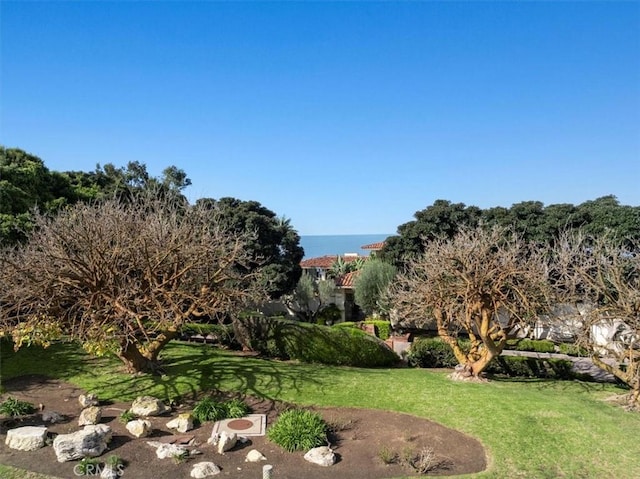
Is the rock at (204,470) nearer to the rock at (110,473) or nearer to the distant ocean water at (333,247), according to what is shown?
the rock at (110,473)

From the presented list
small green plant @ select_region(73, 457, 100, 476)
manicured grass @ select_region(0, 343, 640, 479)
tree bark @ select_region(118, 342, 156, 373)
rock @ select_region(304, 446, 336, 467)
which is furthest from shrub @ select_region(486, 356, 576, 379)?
small green plant @ select_region(73, 457, 100, 476)

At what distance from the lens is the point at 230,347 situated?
59.8 ft

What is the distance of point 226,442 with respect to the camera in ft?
25.2

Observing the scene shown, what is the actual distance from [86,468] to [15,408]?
3.70m

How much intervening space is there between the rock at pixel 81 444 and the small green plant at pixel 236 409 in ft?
8.41

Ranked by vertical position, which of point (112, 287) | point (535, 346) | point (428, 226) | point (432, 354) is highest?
point (428, 226)

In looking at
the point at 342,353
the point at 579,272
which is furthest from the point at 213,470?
the point at 579,272

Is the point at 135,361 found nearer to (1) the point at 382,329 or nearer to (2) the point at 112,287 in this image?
(2) the point at 112,287

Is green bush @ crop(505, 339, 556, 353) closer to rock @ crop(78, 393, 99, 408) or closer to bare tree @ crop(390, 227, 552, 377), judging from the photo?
bare tree @ crop(390, 227, 552, 377)

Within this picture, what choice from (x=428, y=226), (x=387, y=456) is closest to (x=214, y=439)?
(x=387, y=456)

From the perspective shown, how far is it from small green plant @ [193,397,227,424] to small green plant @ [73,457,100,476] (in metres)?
2.45

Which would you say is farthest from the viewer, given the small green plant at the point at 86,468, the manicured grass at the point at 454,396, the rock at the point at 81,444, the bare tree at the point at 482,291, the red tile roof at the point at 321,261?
the red tile roof at the point at 321,261

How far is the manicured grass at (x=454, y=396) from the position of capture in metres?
7.80

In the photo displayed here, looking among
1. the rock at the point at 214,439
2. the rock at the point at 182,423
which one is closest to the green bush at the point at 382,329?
the rock at the point at 182,423
